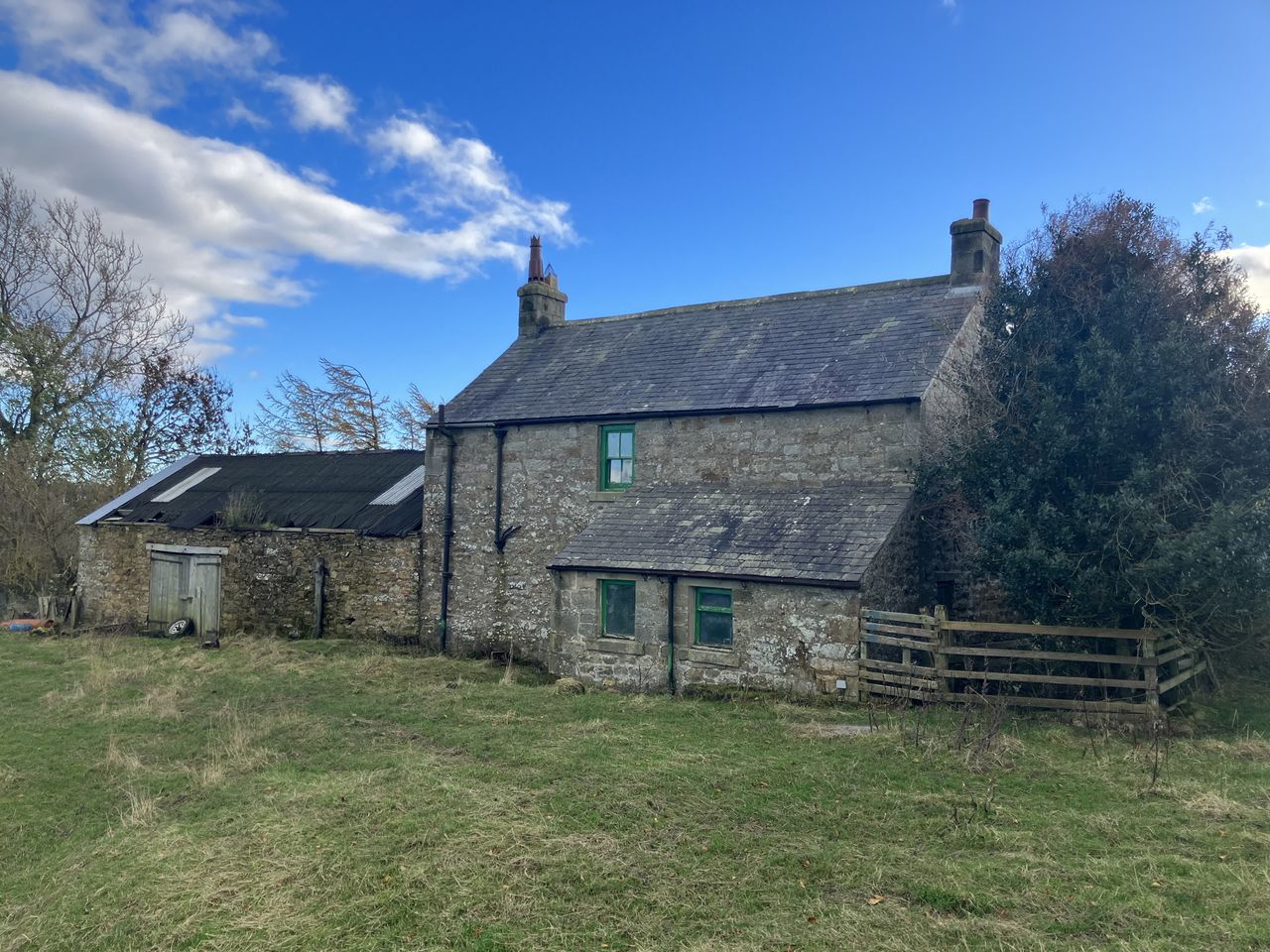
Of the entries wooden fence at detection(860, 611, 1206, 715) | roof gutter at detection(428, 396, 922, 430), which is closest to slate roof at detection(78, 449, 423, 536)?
roof gutter at detection(428, 396, 922, 430)

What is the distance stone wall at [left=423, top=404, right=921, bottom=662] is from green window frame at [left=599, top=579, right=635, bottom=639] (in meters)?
2.06

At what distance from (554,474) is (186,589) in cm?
1133

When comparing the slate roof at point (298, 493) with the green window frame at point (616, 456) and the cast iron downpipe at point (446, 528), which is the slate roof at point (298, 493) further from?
the green window frame at point (616, 456)

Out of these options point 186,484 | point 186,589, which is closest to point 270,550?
point 186,589

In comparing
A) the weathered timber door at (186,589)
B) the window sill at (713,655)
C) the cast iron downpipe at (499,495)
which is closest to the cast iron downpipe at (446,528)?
the cast iron downpipe at (499,495)

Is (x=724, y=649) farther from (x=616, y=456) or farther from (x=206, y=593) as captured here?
(x=206, y=593)

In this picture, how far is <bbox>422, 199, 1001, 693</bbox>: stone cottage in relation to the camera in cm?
1427

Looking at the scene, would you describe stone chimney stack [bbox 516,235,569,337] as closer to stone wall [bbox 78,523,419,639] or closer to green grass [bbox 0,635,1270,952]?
stone wall [bbox 78,523,419,639]

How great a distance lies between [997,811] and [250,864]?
274 inches

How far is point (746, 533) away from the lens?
50.3ft

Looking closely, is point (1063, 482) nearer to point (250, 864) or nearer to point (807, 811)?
point (807, 811)

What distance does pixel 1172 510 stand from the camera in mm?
11531

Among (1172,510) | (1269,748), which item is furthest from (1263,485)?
(1269,748)

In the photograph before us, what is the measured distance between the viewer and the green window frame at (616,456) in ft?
60.4
